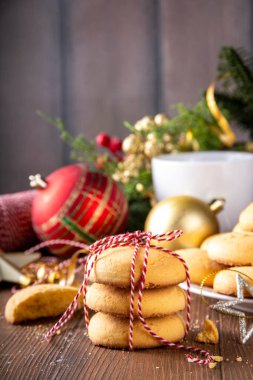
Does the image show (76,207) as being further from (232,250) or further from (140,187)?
(232,250)

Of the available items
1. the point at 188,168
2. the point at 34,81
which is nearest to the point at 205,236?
the point at 188,168

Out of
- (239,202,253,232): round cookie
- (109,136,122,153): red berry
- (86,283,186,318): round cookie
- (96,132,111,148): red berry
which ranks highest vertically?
(96,132,111,148): red berry

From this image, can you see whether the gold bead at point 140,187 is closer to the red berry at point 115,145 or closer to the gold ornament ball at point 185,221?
the red berry at point 115,145

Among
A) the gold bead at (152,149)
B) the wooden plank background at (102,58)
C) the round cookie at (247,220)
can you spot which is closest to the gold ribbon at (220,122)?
the gold bead at (152,149)

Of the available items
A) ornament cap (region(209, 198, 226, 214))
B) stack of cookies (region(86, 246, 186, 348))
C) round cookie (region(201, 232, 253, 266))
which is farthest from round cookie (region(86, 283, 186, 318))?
ornament cap (region(209, 198, 226, 214))

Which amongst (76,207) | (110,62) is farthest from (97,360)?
(110,62)

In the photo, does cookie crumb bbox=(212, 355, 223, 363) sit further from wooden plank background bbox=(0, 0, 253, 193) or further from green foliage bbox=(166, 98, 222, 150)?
wooden plank background bbox=(0, 0, 253, 193)

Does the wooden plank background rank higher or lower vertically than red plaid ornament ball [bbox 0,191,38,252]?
higher
